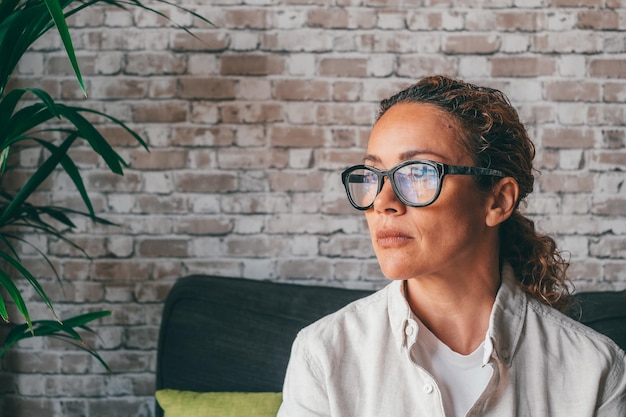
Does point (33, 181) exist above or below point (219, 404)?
above

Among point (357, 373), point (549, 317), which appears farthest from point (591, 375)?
point (357, 373)

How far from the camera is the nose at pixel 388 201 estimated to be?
1.28 metres

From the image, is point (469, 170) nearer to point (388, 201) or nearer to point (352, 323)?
→ point (388, 201)

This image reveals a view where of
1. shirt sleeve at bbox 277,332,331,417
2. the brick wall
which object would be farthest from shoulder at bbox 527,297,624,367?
the brick wall

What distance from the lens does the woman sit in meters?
1.29

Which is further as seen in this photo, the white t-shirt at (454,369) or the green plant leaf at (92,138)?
the green plant leaf at (92,138)

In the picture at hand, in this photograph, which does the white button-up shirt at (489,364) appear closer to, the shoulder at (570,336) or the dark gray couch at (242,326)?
the shoulder at (570,336)

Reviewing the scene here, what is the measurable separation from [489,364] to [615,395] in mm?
273

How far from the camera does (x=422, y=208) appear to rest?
1.28 m

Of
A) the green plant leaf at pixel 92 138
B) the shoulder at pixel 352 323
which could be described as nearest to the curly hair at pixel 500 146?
the shoulder at pixel 352 323

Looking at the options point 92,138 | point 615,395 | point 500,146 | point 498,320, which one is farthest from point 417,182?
point 92,138

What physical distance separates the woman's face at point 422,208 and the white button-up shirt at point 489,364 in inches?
6.1

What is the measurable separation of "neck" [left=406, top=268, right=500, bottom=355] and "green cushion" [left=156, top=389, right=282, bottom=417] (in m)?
0.50

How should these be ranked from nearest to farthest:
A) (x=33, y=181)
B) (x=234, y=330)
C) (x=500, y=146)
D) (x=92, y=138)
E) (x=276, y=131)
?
(x=500, y=146) → (x=92, y=138) → (x=33, y=181) → (x=234, y=330) → (x=276, y=131)
